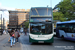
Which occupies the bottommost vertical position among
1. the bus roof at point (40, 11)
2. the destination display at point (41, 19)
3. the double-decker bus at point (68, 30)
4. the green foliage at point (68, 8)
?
the double-decker bus at point (68, 30)

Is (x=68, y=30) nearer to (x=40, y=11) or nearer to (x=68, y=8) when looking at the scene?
(x=40, y=11)

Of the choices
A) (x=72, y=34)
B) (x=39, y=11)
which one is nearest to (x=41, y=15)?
(x=39, y=11)

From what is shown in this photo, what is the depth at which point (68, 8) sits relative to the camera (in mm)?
25172

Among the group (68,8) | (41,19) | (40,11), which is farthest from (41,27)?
(68,8)

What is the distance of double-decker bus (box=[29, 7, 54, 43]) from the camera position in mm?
13773

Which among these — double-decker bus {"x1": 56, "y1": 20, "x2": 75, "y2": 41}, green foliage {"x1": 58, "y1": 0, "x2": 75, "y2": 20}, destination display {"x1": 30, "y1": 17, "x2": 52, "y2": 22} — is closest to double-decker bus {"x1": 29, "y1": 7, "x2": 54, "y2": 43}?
destination display {"x1": 30, "y1": 17, "x2": 52, "y2": 22}

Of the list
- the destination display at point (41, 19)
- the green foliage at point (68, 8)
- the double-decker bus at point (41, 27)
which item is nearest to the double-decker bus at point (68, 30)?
the double-decker bus at point (41, 27)

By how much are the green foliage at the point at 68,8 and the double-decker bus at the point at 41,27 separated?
1219cm

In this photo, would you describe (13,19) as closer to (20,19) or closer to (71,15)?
(20,19)

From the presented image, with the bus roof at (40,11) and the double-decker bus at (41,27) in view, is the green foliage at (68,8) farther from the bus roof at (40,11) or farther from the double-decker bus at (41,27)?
the double-decker bus at (41,27)

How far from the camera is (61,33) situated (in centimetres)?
2122

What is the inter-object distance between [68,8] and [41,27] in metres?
12.8

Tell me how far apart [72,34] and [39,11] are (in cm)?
618

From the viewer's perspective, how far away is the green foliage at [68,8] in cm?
2533
